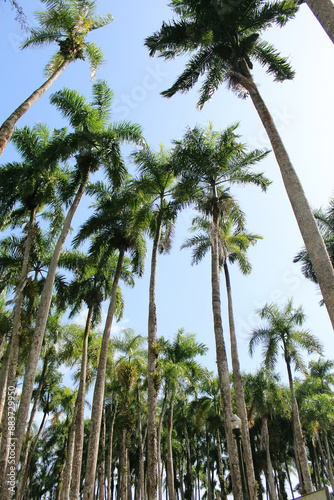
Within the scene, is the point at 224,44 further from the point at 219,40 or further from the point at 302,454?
the point at 302,454

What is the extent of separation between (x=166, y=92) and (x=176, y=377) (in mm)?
18695

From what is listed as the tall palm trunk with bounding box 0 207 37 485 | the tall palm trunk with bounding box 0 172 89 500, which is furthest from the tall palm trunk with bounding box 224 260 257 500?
the tall palm trunk with bounding box 0 207 37 485

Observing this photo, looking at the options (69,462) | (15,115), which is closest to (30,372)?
(15,115)

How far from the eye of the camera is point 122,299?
2205 centimetres

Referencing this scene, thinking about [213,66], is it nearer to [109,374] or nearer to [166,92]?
[166,92]

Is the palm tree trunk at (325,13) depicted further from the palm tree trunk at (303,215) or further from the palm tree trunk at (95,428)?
the palm tree trunk at (95,428)

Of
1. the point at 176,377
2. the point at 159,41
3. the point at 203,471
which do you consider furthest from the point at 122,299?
the point at 203,471

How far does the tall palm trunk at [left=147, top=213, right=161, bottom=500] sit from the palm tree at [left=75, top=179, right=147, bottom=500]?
2.11 meters

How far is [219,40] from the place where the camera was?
1273cm

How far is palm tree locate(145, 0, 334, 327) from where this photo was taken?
11.6 m

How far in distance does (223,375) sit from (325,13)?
1175 centimetres

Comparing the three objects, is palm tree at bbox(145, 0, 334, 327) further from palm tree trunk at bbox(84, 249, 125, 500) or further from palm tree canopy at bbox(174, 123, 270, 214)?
palm tree trunk at bbox(84, 249, 125, 500)

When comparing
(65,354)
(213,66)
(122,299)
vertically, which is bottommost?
(65,354)

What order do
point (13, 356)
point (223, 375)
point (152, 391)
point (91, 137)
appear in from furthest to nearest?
1. point (91, 137)
2. point (13, 356)
3. point (223, 375)
4. point (152, 391)
